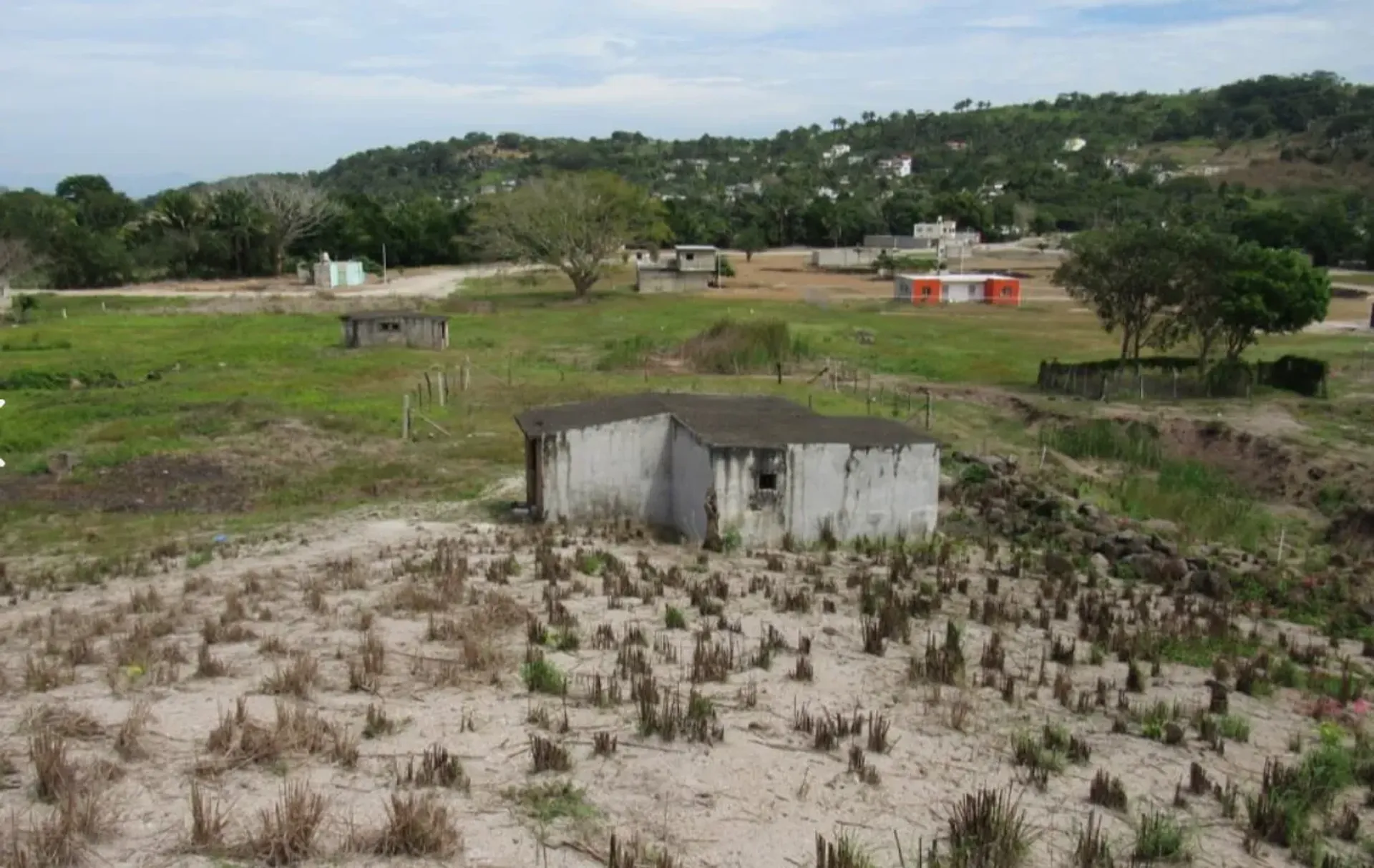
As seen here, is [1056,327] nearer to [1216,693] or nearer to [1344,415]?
[1344,415]

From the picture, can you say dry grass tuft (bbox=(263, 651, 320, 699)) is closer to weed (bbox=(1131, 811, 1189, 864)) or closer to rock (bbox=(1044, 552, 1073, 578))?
weed (bbox=(1131, 811, 1189, 864))

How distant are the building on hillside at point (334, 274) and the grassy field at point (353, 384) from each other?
12.3 metres

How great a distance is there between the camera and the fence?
3631 centimetres

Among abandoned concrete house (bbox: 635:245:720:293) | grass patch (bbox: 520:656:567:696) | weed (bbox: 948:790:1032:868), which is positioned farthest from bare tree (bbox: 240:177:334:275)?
weed (bbox: 948:790:1032:868)

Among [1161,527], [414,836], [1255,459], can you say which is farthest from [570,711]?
[1255,459]

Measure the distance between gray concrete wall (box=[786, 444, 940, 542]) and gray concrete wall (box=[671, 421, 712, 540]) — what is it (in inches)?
51.6

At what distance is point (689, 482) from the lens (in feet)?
65.3

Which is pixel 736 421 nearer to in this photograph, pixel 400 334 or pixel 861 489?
pixel 861 489

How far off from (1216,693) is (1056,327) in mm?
44760

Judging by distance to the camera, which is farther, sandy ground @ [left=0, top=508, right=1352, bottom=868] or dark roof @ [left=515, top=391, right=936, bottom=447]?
dark roof @ [left=515, top=391, right=936, bottom=447]

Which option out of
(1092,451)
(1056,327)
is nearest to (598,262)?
(1056,327)

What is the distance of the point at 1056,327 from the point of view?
5525cm

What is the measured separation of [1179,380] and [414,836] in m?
33.5

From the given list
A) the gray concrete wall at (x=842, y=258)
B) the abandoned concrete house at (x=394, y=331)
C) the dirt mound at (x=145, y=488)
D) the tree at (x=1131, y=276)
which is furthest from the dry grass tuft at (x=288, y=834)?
the gray concrete wall at (x=842, y=258)
